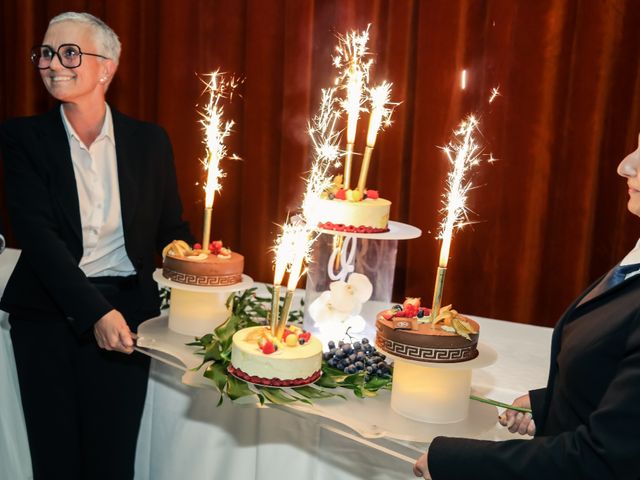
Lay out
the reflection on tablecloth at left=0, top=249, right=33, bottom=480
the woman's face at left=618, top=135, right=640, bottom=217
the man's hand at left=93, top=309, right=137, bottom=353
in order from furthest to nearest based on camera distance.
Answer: the reflection on tablecloth at left=0, top=249, right=33, bottom=480 → the man's hand at left=93, top=309, right=137, bottom=353 → the woman's face at left=618, top=135, right=640, bottom=217

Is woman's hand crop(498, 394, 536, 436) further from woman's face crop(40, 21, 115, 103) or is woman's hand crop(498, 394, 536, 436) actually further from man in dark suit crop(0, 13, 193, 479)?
woman's face crop(40, 21, 115, 103)

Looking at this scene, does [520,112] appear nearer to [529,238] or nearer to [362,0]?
[529,238]

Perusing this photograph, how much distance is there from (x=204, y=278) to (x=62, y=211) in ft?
1.41

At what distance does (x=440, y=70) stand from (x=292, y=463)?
1.63 m

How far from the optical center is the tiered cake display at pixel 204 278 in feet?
5.59

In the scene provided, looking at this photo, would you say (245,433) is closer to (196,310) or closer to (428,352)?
(196,310)

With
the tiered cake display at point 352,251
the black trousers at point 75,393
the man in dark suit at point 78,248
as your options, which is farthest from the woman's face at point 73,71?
the tiered cake display at point 352,251

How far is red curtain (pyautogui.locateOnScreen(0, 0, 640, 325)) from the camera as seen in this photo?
2.66 m

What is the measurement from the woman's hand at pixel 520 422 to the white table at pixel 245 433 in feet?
0.75

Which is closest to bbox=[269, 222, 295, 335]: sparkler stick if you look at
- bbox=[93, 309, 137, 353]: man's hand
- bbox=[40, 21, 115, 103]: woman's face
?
bbox=[93, 309, 137, 353]: man's hand

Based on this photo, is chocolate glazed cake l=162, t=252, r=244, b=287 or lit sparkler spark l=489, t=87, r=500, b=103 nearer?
chocolate glazed cake l=162, t=252, r=244, b=287

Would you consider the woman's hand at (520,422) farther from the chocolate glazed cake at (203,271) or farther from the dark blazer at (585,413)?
the chocolate glazed cake at (203,271)


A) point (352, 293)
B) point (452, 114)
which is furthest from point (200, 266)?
point (452, 114)

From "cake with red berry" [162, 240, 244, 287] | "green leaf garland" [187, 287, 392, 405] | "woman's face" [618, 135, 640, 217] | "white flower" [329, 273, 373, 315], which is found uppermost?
"woman's face" [618, 135, 640, 217]
